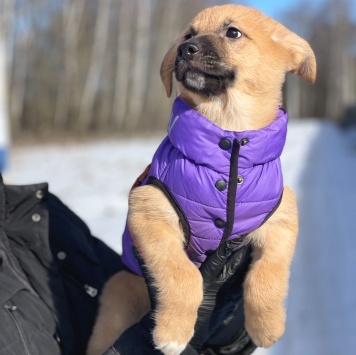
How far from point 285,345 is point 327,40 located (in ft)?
139

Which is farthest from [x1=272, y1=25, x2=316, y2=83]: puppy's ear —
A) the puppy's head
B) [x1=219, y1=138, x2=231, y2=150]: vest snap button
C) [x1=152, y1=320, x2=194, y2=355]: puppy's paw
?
[x1=152, y1=320, x2=194, y2=355]: puppy's paw

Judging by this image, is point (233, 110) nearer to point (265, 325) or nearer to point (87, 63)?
point (265, 325)

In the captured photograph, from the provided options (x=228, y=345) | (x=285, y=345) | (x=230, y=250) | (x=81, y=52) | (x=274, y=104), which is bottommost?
(x=81, y=52)

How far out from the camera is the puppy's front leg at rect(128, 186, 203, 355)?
2.03 meters

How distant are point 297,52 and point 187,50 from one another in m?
0.47

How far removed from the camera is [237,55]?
2305 millimetres

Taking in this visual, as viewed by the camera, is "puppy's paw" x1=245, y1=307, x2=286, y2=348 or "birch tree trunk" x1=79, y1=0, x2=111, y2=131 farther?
"birch tree trunk" x1=79, y1=0, x2=111, y2=131

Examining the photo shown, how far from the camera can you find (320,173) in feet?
35.8

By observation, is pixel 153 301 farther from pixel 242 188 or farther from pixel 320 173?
pixel 320 173

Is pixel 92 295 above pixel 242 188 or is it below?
below

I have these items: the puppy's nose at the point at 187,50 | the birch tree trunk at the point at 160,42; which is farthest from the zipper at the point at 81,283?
the birch tree trunk at the point at 160,42

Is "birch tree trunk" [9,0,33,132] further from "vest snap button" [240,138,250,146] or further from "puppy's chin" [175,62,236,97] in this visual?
"vest snap button" [240,138,250,146]

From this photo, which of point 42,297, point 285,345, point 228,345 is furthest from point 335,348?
point 42,297

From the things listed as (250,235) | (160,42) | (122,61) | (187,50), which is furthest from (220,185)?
(160,42)
